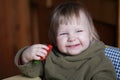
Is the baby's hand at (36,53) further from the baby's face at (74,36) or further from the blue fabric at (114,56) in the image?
the blue fabric at (114,56)

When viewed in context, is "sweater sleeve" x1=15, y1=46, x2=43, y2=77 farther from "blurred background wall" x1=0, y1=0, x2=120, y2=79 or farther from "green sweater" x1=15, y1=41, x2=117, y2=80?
"blurred background wall" x1=0, y1=0, x2=120, y2=79

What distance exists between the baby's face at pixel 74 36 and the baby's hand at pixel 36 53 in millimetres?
69

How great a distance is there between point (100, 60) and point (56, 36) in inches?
7.5

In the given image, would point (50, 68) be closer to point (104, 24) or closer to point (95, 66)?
point (95, 66)

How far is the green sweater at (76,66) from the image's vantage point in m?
1.10

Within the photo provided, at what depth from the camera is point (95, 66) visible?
111 centimetres

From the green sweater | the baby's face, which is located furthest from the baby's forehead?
the green sweater

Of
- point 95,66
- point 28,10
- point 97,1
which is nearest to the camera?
point 95,66

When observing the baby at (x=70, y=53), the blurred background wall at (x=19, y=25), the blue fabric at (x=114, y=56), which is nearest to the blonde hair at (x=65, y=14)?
the baby at (x=70, y=53)

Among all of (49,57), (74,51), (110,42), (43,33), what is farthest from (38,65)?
(43,33)

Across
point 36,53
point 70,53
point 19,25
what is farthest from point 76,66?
point 19,25

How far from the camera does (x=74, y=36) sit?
112 cm

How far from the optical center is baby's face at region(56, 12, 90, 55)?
44.4 inches

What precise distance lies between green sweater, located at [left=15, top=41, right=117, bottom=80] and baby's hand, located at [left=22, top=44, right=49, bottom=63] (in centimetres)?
3
